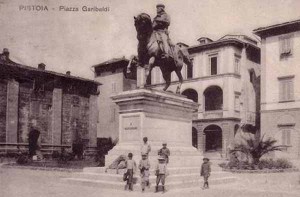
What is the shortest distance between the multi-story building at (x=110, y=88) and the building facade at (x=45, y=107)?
6001mm

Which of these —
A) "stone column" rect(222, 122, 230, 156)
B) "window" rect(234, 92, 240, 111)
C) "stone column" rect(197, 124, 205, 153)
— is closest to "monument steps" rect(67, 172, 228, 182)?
"stone column" rect(222, 122, 230, 156)

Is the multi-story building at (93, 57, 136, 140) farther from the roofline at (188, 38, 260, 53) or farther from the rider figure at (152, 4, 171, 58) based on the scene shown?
the rider figure at (152, 4, 171, 58)

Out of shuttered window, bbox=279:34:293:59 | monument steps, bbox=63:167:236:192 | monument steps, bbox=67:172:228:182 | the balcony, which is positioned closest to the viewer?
monument steps, bbox=63:167:236:192

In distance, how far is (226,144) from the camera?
1254 inches

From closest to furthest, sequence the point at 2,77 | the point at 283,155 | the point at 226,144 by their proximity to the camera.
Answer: the point at 283,155 < the point at 2,77 < the point at 226,144

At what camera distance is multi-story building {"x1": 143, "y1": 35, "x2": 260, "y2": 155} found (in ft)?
105

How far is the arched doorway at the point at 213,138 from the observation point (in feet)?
111

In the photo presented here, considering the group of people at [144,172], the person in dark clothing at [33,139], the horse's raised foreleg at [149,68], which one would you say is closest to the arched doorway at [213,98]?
the person in dark clothing at [33,139]

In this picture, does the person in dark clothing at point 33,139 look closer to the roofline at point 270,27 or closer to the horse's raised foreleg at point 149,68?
the roofline at point 270,27

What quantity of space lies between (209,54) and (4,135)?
1595cm

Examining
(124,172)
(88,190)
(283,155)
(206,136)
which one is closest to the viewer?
(88,190)

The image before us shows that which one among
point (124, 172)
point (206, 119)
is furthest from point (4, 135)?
point (124, 172)

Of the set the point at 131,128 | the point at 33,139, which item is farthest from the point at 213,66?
the point at 131,128

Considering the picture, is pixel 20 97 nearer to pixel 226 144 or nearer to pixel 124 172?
pixel 226 144
